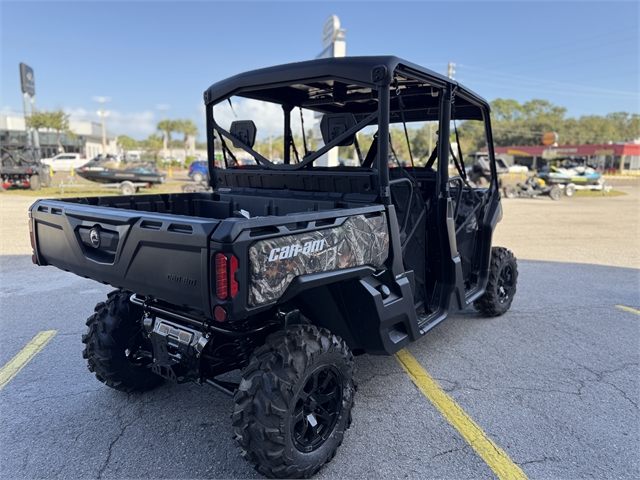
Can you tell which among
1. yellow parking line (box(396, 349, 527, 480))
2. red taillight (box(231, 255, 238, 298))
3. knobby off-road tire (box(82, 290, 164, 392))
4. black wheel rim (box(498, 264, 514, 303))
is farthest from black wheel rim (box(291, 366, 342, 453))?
black wheel rim (box(498, 264, 514, 303))

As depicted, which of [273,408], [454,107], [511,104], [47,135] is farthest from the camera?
[511,104]

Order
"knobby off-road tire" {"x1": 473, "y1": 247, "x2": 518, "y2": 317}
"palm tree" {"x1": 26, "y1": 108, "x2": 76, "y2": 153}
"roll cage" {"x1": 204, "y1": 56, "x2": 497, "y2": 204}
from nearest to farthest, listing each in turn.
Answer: "roll cage" {"x1": 204, "y1": 56, "x2": 497, "y2": 204}
"knobby off-road tire" {"x1": 473, "y1": 247, "x2": 518, "y2": 317}
"palm tree" {"x1": 26, "y1": 108, "x2": 76, "y2": 153}

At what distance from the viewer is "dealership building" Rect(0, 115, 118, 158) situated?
175 feet

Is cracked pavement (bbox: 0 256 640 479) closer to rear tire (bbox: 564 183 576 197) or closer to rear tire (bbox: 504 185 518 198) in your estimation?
rear tire (bbox: 504 185 518 198)

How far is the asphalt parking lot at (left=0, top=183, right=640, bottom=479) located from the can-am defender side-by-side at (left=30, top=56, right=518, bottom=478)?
0.34m

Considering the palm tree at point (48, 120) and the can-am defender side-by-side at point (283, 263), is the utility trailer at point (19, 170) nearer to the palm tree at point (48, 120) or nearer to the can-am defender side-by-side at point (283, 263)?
the can-am defender side-by-side at point (283, 263)

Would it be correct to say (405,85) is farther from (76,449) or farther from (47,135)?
(47,135)

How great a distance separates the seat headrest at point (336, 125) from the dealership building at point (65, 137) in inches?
1947

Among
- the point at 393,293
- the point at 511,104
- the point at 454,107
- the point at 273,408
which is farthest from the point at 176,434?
the point at 511,104

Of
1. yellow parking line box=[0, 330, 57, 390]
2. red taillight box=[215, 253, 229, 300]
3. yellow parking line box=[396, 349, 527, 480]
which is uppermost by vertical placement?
red taillight box=[215, 253, 229, 300]

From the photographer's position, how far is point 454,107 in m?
4.40

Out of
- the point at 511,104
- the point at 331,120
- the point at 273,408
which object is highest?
the point at 511,104

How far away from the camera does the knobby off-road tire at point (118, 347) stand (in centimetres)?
322

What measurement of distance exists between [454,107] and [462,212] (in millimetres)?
997
